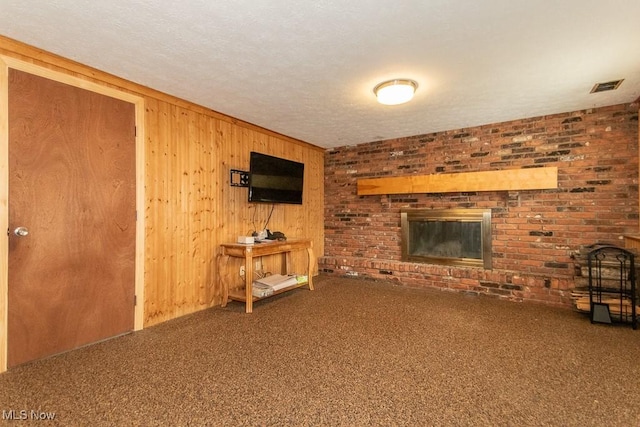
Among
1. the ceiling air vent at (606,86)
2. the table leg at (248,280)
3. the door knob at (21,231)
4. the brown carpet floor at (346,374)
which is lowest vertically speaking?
the brown carpet floor at (346,374)

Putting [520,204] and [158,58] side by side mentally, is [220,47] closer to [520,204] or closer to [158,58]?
[158,58]

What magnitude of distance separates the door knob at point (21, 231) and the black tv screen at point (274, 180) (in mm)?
1862

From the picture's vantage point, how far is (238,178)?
3.57 metres

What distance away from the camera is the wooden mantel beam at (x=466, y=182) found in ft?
11.2

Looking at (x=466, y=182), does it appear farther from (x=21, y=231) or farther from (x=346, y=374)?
(x=21, y=231)

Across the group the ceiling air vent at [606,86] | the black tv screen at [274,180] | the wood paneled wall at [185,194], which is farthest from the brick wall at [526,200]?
the wood paneled wall at [185,194]

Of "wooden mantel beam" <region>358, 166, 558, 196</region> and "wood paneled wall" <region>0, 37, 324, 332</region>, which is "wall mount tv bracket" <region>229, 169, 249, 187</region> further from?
"wooden mantel beam" <region>358, 166, 558, 196</region>

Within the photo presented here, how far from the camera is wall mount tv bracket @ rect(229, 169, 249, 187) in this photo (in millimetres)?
3483

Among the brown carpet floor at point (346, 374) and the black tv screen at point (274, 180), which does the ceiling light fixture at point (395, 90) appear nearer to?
the black tv screen at point (274, 180)

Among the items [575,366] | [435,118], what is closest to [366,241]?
[435,118]

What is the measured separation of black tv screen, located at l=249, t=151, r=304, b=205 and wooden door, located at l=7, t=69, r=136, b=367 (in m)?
1.23

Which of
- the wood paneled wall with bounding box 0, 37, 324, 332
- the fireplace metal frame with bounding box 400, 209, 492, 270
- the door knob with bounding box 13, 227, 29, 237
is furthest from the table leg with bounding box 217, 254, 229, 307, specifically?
the fireplace metal frame with bounding box 400, 209, 492, 270

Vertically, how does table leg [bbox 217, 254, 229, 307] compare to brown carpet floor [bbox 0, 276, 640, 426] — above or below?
above

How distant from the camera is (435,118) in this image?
3539 millimetres
